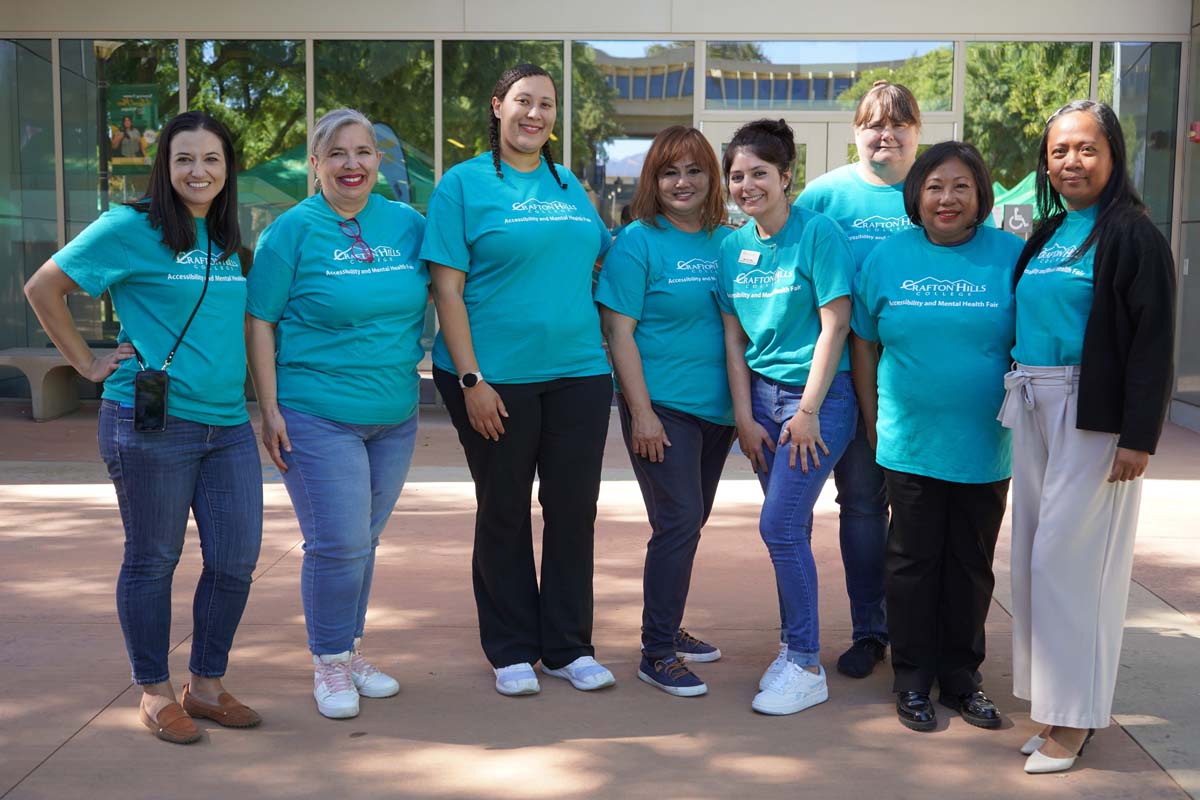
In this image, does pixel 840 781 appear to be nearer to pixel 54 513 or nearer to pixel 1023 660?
pixel 1023 660

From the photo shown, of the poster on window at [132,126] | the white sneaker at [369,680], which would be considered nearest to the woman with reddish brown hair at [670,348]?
the white sneaker at [369,680]

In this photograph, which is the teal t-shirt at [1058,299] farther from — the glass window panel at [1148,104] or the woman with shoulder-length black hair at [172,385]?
the glass window panel at [1148,104]

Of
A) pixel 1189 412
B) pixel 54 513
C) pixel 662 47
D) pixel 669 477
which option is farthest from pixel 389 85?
pixel 669 477

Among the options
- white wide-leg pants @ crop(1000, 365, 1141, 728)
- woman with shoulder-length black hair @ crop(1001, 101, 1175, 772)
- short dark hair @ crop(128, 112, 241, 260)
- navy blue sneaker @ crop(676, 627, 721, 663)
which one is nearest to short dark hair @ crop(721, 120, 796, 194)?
woman with shoulder-length black hair @ crop(1001, 101, 1175, 772)

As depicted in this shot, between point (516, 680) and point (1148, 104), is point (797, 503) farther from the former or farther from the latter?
point (1148, 104)

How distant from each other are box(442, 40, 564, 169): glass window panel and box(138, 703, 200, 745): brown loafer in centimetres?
841

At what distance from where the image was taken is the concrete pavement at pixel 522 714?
3.51m

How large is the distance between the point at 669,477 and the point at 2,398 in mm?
9972

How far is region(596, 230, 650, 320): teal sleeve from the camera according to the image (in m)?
4.23

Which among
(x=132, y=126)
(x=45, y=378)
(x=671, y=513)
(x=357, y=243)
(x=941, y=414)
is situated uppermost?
(x=132, y=126)

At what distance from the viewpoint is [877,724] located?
3.97m

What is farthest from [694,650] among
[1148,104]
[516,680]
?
[1148,104]

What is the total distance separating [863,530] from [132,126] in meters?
9.70

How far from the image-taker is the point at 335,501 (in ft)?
13.1
